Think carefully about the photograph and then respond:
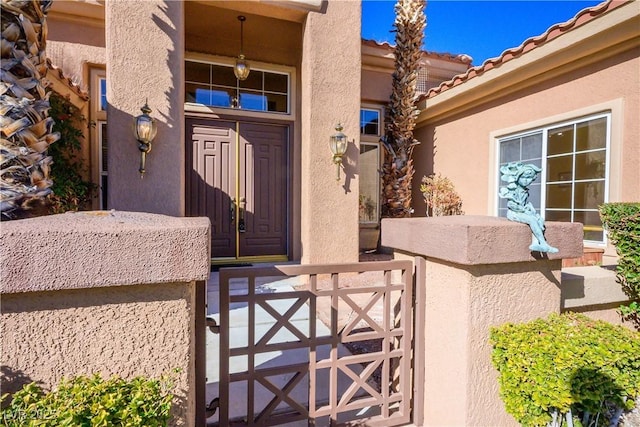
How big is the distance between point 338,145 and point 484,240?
4008 mm

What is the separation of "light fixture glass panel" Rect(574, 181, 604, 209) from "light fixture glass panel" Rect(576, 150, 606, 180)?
0.12m

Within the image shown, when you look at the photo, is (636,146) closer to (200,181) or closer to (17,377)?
(17,377)

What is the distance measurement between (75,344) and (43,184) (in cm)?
109

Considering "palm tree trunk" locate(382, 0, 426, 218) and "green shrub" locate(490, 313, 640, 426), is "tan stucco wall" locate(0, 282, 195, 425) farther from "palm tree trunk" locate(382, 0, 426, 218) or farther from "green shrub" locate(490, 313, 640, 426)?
"palm tree trunk" locate(382, 0, 426, 218)

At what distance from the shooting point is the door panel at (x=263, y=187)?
6.94 meters

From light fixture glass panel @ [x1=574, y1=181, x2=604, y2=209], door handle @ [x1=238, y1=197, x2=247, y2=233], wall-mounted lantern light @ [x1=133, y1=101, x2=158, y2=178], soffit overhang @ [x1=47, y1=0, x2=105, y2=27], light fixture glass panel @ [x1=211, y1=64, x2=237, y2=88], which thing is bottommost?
door handle @ [x1=238, y1=197, x2=247, y2=233]

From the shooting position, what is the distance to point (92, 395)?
136 centimetres

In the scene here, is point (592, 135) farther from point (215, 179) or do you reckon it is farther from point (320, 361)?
point (215, 179)

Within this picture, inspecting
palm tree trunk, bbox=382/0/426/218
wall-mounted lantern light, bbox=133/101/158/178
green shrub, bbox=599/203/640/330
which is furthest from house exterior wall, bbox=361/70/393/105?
green shrub, bbox=599/203/640/330

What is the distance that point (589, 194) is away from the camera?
5234 mm

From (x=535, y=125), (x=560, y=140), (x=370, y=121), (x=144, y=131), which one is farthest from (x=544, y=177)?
(x=144, y=131)

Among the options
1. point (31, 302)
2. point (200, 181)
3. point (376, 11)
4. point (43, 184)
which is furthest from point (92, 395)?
point (376, 11)

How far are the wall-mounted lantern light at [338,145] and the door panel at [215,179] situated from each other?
230cm

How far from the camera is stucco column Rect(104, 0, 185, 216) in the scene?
4.71 m
